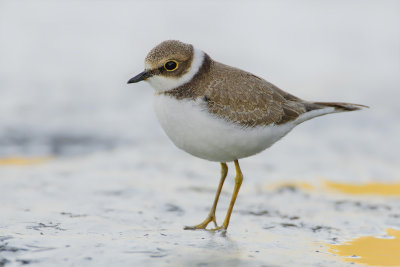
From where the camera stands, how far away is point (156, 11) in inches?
595

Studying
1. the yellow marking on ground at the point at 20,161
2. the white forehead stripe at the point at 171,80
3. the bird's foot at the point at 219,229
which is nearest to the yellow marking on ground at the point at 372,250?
the bird's foot at the point at 219,229

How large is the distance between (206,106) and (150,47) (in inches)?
352

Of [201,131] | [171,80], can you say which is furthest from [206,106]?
[171,80]

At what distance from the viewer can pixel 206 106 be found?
4.58m

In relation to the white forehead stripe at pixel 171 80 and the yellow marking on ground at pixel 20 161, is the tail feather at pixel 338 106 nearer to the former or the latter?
the white forehead stripe at pixel 171 80

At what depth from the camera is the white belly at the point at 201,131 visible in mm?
4531

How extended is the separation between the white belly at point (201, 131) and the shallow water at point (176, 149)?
0.79 m

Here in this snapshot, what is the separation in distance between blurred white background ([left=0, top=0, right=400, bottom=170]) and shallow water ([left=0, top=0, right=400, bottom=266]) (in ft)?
0.15

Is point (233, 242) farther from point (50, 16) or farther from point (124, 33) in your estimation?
point (50, 16)

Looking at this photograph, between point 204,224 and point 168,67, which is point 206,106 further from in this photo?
point 204,224

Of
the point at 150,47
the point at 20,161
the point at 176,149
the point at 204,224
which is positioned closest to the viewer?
the point at 204,224

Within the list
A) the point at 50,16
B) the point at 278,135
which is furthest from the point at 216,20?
the point at 278,135

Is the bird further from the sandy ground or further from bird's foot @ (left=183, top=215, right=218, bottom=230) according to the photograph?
the sandy ground

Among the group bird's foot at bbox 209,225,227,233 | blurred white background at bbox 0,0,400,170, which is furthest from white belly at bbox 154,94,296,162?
blurred white background at bbox 0,0,400,170
